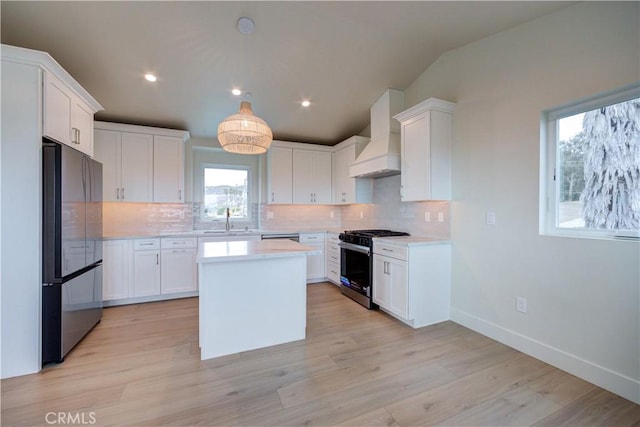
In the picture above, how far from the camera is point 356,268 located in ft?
12.6

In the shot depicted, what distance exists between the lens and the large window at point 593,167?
1894mm

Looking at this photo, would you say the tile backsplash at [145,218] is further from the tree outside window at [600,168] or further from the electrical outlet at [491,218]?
the tree outside window at [600,168]

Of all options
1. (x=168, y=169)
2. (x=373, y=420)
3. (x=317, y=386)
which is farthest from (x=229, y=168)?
(x=373, y=420)

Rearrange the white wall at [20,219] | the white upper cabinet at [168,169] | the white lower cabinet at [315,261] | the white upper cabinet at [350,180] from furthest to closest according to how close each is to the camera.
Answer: the white lower cabinet at [315,261], the white upper cabinet at [350,180], the white upper cabinet at [168,169], the white wall at [20,219]

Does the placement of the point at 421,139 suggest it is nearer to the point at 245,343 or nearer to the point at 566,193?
the point at 566,193

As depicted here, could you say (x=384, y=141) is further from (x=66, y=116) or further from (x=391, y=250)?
(x=66, y=116)

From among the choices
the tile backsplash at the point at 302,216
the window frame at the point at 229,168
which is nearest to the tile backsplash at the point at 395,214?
the tile backsplash at the point at 302,216

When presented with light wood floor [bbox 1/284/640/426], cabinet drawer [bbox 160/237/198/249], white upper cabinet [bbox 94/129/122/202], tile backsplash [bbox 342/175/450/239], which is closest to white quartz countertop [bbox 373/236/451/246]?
tile backsplash [bbox 342/175/450/239]

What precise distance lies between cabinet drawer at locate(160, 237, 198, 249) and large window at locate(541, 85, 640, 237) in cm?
410

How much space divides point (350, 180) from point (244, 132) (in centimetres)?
265

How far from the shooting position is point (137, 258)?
362cm

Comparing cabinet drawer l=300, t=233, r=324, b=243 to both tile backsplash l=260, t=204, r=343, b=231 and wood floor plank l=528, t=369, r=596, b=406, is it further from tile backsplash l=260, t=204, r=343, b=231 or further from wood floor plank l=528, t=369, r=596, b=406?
wood floor plank l=528, t=369, r=596, b=406

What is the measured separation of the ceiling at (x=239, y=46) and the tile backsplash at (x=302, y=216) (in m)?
1.34

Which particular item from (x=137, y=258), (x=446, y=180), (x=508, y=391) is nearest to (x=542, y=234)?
(x=446, y=180)
